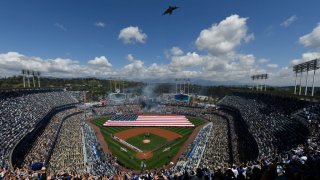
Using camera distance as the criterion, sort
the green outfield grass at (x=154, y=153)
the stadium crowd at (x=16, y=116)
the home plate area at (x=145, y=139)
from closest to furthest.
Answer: the stadium crowd at (x=16, y=116)
the green outfield grass at (x=154, y=153)
the home plate area at (x=145, y=139)

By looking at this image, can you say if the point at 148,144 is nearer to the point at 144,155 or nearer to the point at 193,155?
the point at 144,155

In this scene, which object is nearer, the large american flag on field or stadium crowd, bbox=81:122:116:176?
stadium crowd, bbox=81:122:116:176

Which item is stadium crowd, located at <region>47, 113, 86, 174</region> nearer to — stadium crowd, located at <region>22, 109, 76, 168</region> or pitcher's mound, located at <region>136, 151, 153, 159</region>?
stadium crowd, located at <region>22, 109, 76, 168</region>

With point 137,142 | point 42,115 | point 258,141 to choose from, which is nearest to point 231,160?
point 258,141

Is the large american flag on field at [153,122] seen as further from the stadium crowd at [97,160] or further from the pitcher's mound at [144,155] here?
the pitcher's mound at [144,155]

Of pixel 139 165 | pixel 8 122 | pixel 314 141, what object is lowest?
pixel 139 165

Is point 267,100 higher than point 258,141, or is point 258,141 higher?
point 267,100

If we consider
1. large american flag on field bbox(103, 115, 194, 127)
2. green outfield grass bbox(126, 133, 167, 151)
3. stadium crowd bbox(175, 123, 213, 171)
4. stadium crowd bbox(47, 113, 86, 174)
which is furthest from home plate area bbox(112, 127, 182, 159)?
stadium crowd bbox(47, 113, 86, 174)

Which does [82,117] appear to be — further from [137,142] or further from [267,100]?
[267,100]

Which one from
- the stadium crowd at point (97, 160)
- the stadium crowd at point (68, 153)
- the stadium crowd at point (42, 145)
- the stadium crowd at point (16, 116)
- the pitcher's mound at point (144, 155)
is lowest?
the pitcher's mound at point (144, 155)

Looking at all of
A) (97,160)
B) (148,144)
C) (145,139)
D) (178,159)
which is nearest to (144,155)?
(148,144)

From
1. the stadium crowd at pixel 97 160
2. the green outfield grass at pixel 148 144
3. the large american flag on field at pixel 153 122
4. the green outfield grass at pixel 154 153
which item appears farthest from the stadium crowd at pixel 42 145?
the large american flag on field at pixel 153 122
